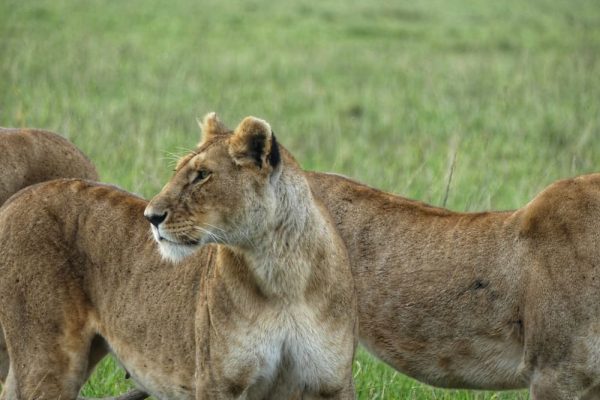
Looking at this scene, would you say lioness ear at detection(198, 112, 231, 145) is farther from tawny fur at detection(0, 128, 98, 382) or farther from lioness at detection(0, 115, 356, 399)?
tawny fur at detection(0, 128, 98, 382)

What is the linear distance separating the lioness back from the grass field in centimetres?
98

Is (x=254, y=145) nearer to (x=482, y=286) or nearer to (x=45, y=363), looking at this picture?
(x=45, y=363)

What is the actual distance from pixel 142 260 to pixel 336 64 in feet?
34.7

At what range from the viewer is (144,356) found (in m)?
4.68

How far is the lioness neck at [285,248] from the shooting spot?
4.26 meters

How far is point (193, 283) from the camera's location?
4641 mm

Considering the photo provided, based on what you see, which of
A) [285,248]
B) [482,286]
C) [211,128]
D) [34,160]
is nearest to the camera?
[285,248]

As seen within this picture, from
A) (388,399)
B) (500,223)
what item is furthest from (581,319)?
(388,399)

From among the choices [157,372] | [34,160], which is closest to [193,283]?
[157,372]

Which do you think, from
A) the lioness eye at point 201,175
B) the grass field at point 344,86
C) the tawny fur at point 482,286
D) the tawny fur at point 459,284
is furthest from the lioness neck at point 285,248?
the grass field at point 344,86

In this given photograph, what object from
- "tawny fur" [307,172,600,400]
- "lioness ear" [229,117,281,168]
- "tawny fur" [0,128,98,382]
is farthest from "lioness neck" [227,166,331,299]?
"tawny fur" [0,128,98,382]

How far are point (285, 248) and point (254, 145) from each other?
14.6 inches

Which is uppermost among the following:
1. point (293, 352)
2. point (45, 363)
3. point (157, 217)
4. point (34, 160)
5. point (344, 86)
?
point (157, 217)

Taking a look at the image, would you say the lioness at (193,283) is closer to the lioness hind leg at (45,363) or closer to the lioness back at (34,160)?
the lioness hind leg at (45,363)
